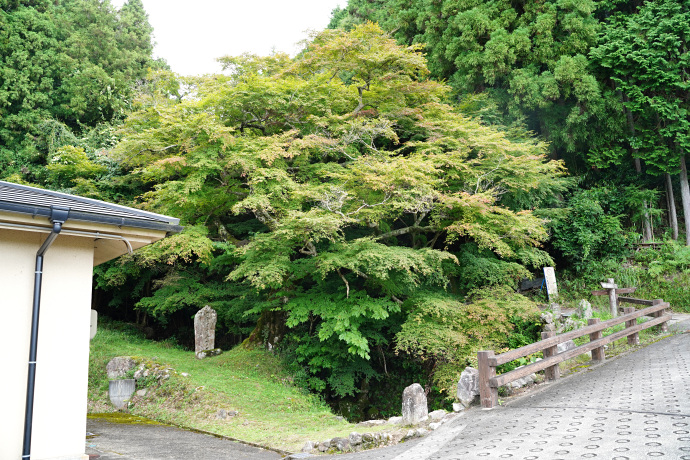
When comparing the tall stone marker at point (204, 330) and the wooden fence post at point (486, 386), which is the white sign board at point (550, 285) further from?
the tall stone marker at point (204, 330)

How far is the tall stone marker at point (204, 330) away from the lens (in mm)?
13000

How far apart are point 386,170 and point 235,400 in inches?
225

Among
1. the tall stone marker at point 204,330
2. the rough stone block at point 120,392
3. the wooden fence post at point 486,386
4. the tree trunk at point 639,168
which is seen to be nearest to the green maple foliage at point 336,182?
the tall stone marker at point 204,330

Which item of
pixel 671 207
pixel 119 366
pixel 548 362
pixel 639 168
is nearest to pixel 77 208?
pixel 548 362

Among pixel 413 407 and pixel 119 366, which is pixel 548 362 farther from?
pixel 119 366

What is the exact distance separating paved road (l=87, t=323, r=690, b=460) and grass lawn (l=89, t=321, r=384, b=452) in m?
0.71

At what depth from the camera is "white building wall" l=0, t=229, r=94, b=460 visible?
12.5 feet

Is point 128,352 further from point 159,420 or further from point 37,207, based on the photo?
point 37,207

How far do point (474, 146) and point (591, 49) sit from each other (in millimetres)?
7465

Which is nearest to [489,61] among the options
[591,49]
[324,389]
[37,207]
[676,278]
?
[591,49]

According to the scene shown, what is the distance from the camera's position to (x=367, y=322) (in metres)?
11.6

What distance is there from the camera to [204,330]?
1312 cm

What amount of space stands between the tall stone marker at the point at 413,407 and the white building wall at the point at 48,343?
4.20 meters

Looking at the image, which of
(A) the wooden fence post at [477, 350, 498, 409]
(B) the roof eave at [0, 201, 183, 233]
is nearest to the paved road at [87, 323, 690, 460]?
(A) the wooden fence post at [477, 350, 498, 409]
